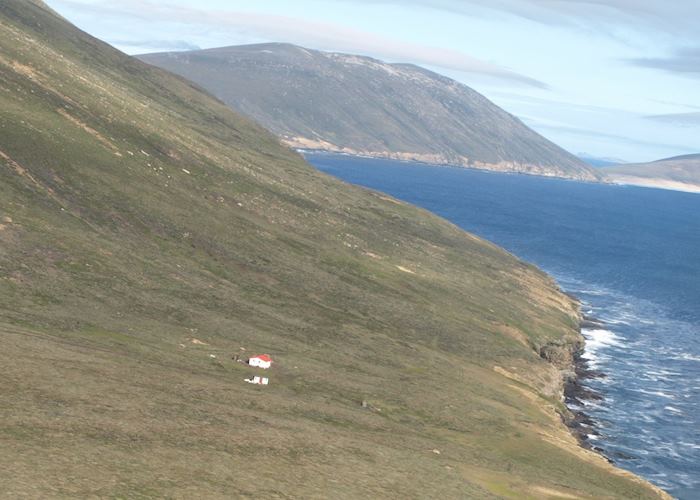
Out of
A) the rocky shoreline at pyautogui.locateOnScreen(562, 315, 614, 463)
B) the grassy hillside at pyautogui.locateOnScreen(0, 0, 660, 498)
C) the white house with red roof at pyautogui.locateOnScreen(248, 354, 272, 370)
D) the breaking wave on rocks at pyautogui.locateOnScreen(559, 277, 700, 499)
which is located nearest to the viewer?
the grassy hillside at pyautogui.locateOnScreen(0, 0, 660, 498)

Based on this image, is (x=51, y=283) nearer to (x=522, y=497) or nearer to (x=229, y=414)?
(x=229, y=414)

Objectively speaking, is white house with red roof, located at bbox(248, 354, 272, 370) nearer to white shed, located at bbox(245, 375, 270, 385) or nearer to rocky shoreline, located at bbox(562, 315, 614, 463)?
white shed, located at bbox(245, 375, 270, 385)

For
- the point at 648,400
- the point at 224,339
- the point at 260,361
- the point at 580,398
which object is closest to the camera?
the point at 260,361

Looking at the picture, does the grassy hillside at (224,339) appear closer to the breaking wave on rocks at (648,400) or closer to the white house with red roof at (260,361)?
the white house with red roof at (260,361)

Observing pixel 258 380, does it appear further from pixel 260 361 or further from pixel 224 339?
pixel 224 339

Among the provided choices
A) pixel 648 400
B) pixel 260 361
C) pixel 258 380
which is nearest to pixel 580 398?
pixel 648 400

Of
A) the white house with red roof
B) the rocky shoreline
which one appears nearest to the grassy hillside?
the white house with red roof

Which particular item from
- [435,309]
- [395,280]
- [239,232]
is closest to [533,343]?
[435,309]
